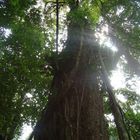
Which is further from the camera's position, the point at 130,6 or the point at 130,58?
the point at 130,58

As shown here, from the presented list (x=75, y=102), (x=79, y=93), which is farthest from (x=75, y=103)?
(x=79, y=93)

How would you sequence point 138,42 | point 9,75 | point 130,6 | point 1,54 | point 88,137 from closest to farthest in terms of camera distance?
point 88,137
point 130,6
point 138,42
point 1,54
point 9,75

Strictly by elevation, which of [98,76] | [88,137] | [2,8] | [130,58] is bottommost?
[88,137]

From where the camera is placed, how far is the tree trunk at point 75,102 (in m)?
3.60

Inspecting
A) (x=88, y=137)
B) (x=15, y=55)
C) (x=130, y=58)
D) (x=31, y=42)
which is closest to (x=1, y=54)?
(x=15, y=55)

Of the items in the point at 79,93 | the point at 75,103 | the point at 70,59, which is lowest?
the point at 75,103

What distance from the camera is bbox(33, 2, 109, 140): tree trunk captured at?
360 cm

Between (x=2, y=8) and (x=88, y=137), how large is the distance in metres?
2.57

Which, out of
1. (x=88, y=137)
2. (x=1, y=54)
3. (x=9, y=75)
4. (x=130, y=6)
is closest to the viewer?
(x=88, y=137)

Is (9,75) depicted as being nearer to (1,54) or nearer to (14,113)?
(1,54)

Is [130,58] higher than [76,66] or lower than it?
higher

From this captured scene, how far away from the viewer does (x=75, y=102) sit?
3.93 meters

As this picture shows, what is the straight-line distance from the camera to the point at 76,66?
14.1 feet

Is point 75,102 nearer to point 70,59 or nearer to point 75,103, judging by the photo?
point 75,103
